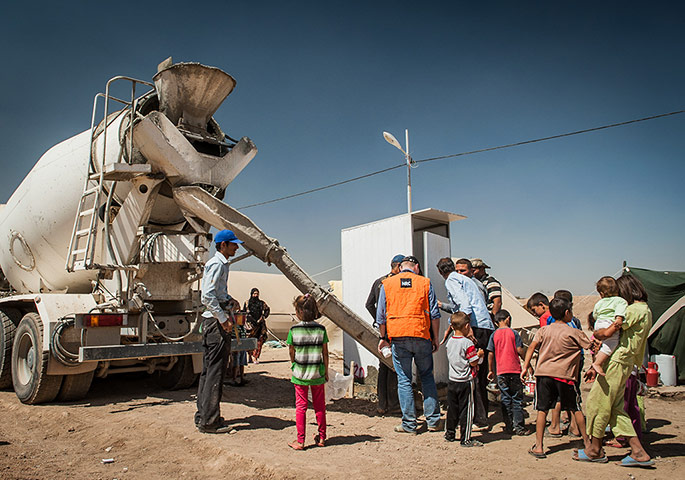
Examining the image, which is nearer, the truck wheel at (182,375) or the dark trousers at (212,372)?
the dark trousers at (212,372)

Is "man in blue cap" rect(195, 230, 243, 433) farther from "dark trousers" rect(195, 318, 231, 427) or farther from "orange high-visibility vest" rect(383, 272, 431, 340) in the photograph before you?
"orange high-visibility vest" rect(383, 272, 431, 340)

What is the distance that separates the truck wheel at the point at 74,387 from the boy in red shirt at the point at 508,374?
16.7ft

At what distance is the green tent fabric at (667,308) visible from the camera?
9375 millimetres

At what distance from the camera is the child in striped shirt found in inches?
181

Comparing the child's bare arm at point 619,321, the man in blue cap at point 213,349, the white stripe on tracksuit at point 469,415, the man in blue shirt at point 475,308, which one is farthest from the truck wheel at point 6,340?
the child's bare arm at point 619,321

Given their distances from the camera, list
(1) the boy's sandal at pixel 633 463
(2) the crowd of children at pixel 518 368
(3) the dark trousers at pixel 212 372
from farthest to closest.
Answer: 1. (3) the dark trousers at pixel 212 372
2. (2) the crowd of children at pixel 518 368
3. (1) the boy's sandal at pixel 633 463

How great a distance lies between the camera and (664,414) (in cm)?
642

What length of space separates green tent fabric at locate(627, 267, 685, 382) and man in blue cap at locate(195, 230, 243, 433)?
333 inches

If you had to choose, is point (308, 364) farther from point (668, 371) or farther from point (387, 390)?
point (668, 371)

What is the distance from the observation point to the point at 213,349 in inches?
199

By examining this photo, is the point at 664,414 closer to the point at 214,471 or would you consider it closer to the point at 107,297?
the point at 214,471

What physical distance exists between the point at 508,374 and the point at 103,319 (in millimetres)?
4734

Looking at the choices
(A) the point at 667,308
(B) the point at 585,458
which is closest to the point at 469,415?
(B) the point at 585,458

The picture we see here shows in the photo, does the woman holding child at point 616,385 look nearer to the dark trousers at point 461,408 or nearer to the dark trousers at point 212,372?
the dark trousers at point 461,408
